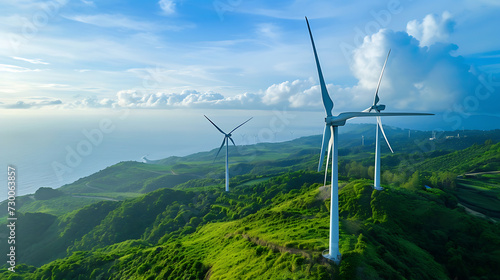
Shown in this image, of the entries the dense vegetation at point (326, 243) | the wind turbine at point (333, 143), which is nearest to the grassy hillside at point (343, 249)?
the dense vegetation at point (326, 243)

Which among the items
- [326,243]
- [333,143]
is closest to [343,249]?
[326,243]

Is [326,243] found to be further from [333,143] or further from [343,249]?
[333,143]

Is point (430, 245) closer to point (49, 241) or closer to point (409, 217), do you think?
point (409, 217)

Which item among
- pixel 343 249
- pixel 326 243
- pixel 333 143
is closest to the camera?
pixel 333 143

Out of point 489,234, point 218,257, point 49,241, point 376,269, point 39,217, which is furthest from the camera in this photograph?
point 39,217

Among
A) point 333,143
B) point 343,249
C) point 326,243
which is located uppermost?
point 333,143

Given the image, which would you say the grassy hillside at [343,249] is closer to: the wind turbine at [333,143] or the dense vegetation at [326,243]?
the dense vegetation at [326,243]

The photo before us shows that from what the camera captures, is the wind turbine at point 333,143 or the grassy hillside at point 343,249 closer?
the wind turbine at point 333,143

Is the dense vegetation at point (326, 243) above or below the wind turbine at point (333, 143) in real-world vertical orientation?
below

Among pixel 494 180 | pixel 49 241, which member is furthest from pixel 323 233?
pixel 49 241

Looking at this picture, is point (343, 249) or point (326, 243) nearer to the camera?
point (343, 249)

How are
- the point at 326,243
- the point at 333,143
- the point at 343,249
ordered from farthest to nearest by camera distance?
the point at 326,243 → the point at 343,249 → the point at 333,143
